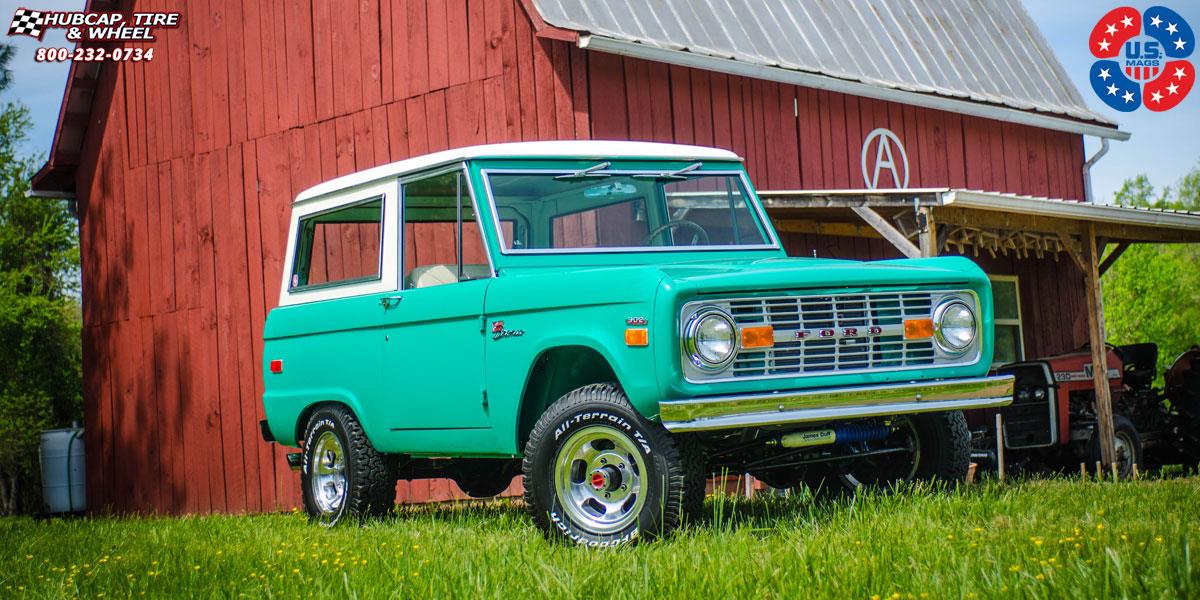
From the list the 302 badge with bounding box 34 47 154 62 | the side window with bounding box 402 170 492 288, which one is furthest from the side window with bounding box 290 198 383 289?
the 302 badge with bounding box 34 47 154 62

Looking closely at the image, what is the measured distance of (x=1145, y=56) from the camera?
66.0 feet

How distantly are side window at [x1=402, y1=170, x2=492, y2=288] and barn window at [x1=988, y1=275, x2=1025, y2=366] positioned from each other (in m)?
9.99

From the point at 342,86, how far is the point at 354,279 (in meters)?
5.74

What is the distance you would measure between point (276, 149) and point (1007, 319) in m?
8.66

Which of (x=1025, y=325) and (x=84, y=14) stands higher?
(x=84, y=14)

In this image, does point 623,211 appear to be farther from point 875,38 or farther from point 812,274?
point 875,38

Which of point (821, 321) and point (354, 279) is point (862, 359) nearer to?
point (821, 321)

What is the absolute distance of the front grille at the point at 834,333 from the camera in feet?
18.9

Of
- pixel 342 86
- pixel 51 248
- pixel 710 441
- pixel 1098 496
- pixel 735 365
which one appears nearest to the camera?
pixel 735 365

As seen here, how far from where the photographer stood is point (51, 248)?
2542 cm

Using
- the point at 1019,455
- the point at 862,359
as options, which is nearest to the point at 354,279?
the point at 862,359

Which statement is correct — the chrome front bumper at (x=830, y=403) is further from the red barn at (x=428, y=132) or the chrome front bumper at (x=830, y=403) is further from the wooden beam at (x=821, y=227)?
the wooden beam at (x=821, y=227)

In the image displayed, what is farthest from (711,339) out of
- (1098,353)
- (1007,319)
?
(1007,319)

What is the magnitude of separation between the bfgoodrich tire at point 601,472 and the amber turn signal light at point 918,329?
1.31 m
